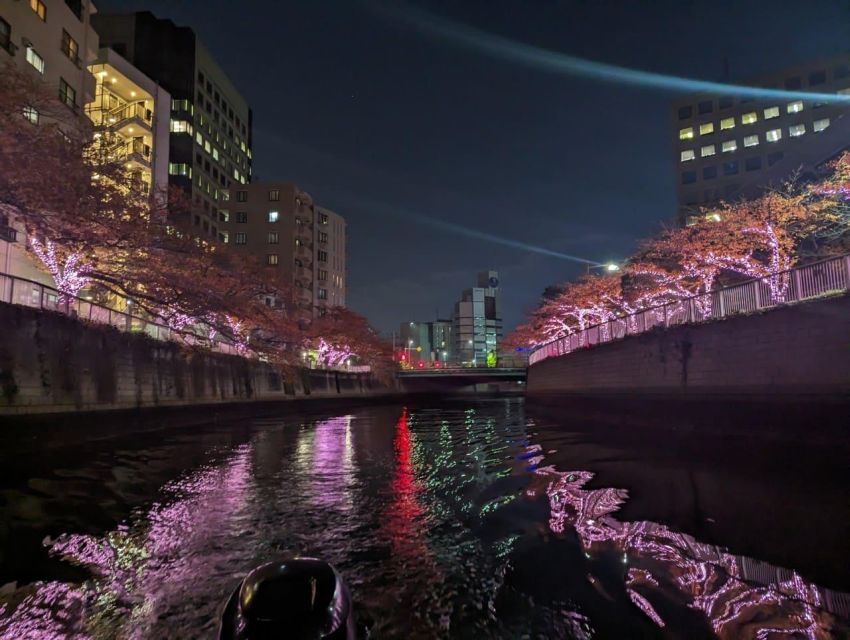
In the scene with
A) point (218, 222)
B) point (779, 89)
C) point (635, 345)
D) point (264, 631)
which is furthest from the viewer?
point (218, 222)

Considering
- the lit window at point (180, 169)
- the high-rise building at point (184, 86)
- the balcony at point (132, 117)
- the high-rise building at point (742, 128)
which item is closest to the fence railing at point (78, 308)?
the balcony at point (132, 117)

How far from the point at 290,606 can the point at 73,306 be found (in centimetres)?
2300

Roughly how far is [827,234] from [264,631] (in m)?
27.1

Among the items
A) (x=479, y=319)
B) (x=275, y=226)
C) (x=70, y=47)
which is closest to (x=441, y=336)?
(x=479, y=319)

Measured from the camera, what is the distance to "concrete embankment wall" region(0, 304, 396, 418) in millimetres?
16125

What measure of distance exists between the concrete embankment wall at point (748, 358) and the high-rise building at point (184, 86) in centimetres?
6902

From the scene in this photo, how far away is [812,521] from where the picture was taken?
6.23 m

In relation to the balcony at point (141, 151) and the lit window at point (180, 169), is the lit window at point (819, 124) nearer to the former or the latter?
the balcony at point (141, 151)

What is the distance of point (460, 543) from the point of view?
18.2 ft

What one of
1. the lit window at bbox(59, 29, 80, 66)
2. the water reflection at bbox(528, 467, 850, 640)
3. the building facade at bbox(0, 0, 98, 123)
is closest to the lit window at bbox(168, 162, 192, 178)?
the building facade at bbox(0, 0, 98, 123)

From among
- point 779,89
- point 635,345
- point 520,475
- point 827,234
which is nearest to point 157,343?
point 520,475

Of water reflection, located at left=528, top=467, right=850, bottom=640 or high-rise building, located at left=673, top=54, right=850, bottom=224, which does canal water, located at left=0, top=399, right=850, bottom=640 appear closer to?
water reflection, located at left=528, top=467, right=850, bottom=640

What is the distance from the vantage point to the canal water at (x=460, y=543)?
375 centimetres

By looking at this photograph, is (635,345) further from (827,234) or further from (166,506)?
(166,506)
